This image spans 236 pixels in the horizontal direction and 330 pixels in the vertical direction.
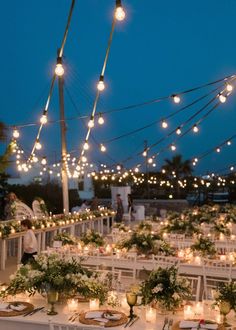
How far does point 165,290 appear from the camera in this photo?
4953 mm

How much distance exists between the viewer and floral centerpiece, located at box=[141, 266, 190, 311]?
16.1 ft

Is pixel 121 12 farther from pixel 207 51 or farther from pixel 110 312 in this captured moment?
pixel 207 51

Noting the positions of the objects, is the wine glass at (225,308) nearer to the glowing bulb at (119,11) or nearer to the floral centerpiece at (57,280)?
the floral centerpiece at (57,280)

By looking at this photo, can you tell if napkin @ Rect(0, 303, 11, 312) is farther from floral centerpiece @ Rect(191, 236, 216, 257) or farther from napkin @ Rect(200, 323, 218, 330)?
floral centerpiece @ Rect(191, 236, 216, 257)

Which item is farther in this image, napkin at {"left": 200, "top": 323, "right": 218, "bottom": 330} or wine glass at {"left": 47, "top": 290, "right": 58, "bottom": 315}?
wine glass at {"left": 47, "top": 290, "right": 58, "bottom": 315}

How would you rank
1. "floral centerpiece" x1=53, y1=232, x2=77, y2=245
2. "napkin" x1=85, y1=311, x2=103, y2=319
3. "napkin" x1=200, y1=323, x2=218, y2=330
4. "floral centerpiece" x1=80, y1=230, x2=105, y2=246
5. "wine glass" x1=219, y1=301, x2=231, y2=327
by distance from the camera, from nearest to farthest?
"napkin" x1=200, y1=323, x2=218, y2=330 < "wine glass" x1=219, y1=301, x2=231, y2=327 < "napkin" x1=85, y1=311, x2=103, y2=319 < "floral centerpiece" x1=80, y1=230, x2=105, y2=246 < "floral centerpiece" x1=53, y1=232, x2=77, y2=245

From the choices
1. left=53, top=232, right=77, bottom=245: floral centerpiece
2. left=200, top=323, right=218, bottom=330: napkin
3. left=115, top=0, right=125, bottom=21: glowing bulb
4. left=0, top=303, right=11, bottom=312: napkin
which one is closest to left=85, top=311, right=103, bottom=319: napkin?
left=0, top=303, right=11, bottom=312: napkin

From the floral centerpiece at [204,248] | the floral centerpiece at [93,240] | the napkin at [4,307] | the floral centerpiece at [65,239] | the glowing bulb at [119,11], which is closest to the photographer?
the napkin at [4,307]

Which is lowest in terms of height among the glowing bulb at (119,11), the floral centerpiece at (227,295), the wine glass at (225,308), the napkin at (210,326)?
the napkin at (210,326)

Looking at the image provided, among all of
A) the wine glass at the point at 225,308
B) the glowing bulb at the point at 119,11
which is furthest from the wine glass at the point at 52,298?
the glowing bulb at the point at 119,11

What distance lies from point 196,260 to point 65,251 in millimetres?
2437

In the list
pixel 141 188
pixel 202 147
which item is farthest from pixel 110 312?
pixel 202 147

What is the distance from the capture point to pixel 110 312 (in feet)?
16.0

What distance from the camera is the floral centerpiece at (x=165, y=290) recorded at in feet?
16.1
